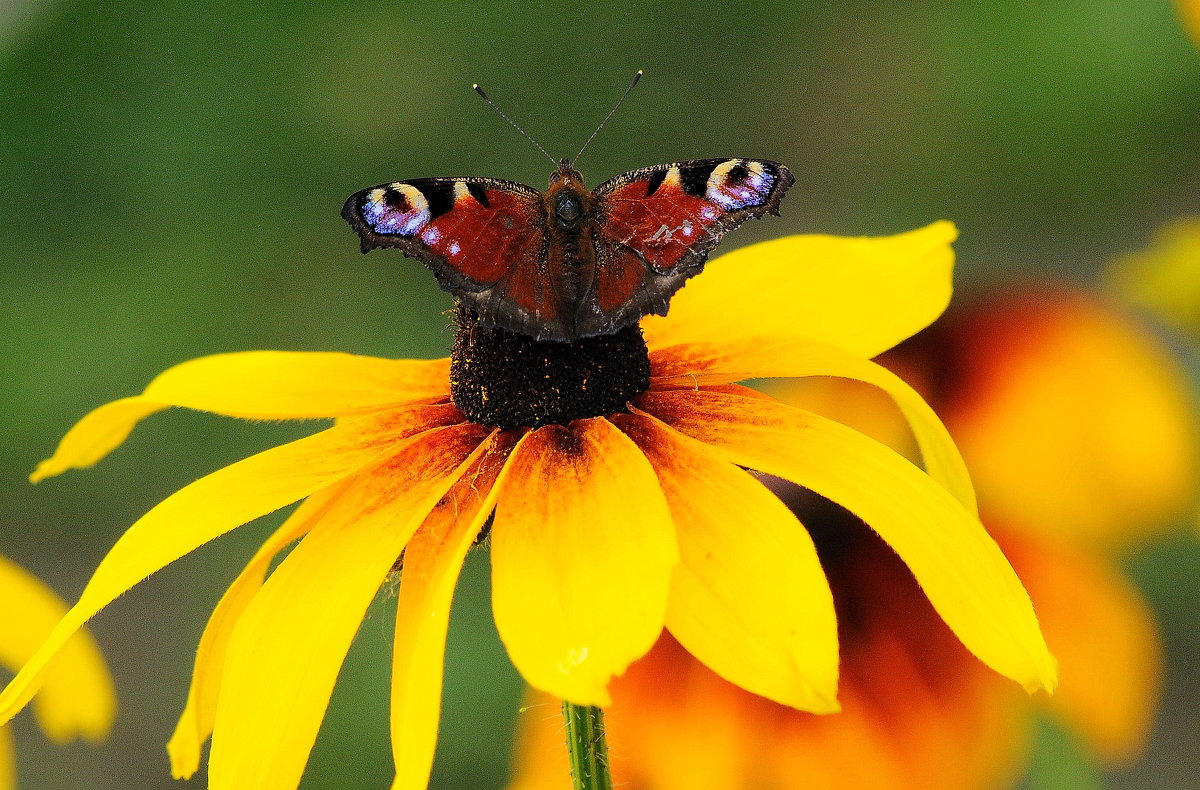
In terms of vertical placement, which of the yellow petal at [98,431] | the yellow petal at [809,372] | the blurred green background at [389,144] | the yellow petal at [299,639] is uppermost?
the blurred green background at [389,144]

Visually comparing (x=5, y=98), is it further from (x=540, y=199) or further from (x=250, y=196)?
(x=540, y=199)

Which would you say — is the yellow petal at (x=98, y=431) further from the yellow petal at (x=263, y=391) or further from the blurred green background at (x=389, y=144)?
the blurred green background at (x=389, y=144)

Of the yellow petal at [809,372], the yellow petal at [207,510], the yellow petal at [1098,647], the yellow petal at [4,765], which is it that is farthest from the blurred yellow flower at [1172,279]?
the yellow petal at [4,765]

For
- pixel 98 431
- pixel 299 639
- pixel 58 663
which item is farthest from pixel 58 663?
pixel 299 639

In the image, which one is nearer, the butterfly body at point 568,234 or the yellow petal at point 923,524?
the yellow petal at point 923,524

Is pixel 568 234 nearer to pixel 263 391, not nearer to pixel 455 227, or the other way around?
pixel 455 227
